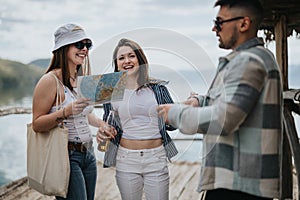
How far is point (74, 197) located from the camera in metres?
2.06

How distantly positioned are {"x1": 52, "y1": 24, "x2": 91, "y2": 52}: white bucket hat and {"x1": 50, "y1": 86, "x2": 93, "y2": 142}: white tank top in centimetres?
18

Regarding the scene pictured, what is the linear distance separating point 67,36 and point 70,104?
11.6 inches

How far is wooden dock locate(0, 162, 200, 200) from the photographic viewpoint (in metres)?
4.58

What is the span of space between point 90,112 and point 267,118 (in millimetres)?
794

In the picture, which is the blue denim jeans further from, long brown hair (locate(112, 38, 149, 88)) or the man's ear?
the man's ear

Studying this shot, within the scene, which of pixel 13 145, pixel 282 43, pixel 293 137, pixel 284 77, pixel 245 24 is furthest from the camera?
pixel 13 145

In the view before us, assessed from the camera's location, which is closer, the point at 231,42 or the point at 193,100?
the point at 231,42

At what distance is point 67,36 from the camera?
2078mm

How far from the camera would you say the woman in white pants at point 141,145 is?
2053 millimetres

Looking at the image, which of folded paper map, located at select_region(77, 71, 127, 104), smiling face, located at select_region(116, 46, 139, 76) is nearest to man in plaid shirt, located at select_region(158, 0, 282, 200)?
folded paper map, located at select_region(77, 71, 127, 104)

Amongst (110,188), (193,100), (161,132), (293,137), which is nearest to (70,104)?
(161,132)

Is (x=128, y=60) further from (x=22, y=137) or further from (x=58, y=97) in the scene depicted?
(x=22, y=137)

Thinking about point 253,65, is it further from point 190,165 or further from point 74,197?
point 190,165

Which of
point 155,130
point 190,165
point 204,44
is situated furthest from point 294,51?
point 204,44
